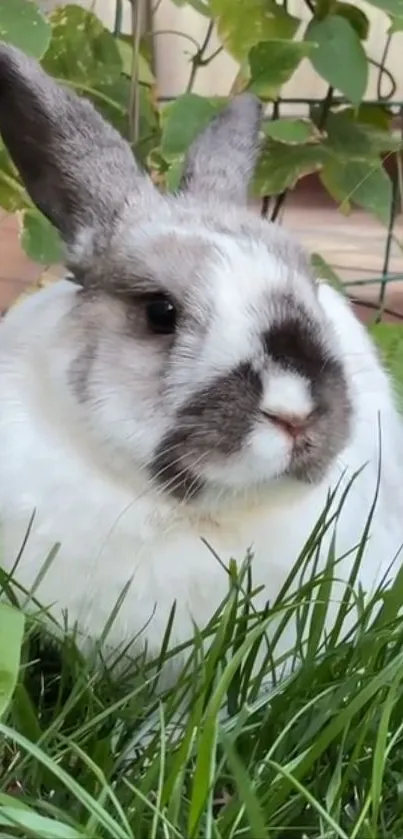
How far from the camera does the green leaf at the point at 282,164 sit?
1.55m

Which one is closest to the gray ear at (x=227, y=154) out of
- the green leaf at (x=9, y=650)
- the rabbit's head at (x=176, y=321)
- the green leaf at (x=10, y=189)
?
the rabbit's head at (x=176, y=321)

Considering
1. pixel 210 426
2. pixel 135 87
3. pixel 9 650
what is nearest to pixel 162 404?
pixel 210 426

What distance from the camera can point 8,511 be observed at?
961mm

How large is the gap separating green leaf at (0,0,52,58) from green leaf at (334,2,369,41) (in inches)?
18.2

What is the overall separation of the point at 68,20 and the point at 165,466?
84 cm

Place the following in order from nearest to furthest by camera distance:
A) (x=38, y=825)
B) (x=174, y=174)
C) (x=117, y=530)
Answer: (x=38, y=825), (x=117, y=530), (x=174, y=174)

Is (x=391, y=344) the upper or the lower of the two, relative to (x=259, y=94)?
lower

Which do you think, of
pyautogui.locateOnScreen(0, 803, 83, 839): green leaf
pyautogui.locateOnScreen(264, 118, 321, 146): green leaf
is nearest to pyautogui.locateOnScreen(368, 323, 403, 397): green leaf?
pyautogui.locateOnScreen(264, 118, 321, 146): green leaf

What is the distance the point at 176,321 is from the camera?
0.90 meters

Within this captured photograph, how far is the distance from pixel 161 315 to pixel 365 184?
713 millimetres

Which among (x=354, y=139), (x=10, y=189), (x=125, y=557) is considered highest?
(x=354, y=139)

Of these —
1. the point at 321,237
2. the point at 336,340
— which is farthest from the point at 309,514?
the point at 321,237

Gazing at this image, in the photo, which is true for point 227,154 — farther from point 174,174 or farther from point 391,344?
point 391,344

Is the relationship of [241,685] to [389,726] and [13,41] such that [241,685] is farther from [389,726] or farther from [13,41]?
[13,41]
